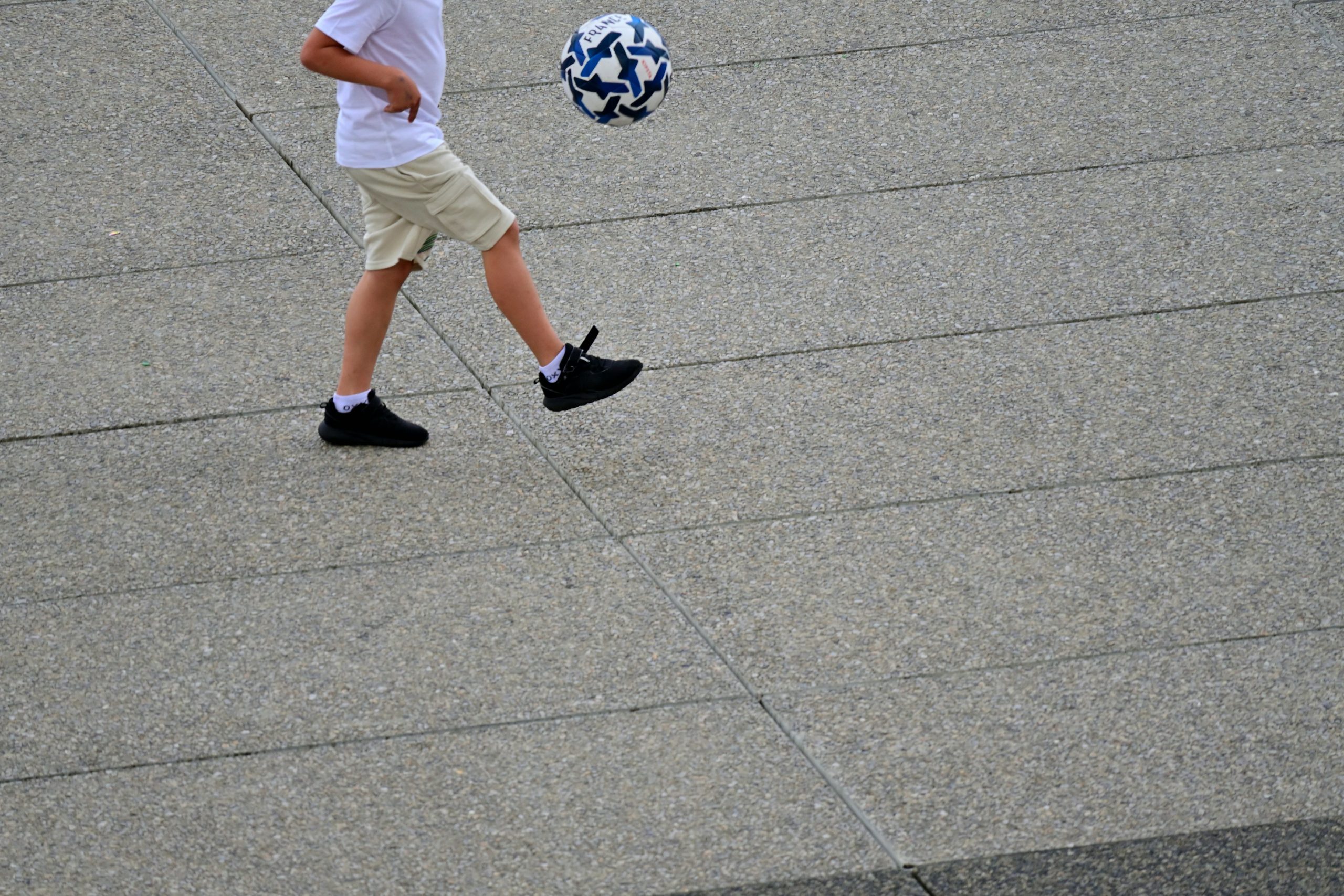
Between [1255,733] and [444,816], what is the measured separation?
194 centimetres

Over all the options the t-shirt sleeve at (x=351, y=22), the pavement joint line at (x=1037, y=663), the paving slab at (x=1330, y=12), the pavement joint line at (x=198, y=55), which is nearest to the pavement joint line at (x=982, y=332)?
the t-shirt sleeve at (x=351, y=22)

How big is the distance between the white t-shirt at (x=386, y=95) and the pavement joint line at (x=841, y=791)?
6.48 ft

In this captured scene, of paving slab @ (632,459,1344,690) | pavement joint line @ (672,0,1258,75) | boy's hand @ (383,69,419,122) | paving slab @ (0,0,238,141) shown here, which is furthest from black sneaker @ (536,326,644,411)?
paving slab @ (0,0,238,141)

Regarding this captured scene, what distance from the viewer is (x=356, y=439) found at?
5094 mm

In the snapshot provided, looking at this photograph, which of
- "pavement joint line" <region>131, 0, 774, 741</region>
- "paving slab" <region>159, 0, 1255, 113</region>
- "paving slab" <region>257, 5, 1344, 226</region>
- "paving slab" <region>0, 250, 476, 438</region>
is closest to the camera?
"pavement joint line" <region>131, 0, 774, 741</region>

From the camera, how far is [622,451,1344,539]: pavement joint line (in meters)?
4.73

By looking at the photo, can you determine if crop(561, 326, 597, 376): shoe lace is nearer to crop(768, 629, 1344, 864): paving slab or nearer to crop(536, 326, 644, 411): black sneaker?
crop(536, 326, 644, 411): black sneaker

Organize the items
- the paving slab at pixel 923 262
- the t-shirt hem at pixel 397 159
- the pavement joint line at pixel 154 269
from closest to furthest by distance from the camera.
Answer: the t-shirt hem at pixel 397 159
the paving slab at pixel 923 262
the pavement joint line at pixel 154 269

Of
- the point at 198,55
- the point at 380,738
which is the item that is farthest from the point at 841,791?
the point at 198,55

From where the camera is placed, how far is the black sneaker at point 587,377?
4.93 meters

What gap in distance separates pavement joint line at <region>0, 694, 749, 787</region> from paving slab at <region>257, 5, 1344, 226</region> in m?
2.82

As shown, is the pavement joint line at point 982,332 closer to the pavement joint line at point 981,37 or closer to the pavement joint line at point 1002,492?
the pavement joint line at point 1002,492

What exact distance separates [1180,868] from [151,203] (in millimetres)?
4807

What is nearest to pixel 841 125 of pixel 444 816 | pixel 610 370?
pixel 610 370
